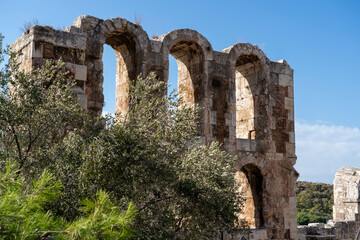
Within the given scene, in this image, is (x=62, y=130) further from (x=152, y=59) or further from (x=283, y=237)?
(x=283, y=237)

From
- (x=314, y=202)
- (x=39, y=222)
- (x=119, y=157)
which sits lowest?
(x=314, y=202)

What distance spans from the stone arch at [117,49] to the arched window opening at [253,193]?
4.31 metres

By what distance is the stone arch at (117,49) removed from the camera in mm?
11625

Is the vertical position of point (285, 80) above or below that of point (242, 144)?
above

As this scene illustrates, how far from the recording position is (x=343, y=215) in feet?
58.7

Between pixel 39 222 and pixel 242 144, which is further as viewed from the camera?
pixel 242 144

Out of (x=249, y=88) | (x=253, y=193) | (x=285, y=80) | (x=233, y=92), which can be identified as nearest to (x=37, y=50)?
(x=233, y=92)

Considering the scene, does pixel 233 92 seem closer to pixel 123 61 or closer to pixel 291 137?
pixel 291 137

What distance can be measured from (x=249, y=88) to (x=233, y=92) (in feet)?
4.92

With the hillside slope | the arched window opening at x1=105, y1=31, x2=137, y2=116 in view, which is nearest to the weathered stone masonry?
the arched window opening at x1=105, y1=31, x2=137, y2=116

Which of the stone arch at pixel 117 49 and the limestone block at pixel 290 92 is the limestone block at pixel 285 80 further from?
the stone arch at pixel 117 49

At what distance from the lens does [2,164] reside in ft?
23.0

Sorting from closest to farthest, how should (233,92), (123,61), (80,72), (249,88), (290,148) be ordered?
(80,72), (123,61), (233,92), (290,148), (249,88)

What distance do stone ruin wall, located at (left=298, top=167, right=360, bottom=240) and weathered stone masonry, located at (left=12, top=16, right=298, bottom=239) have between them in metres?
1.32
